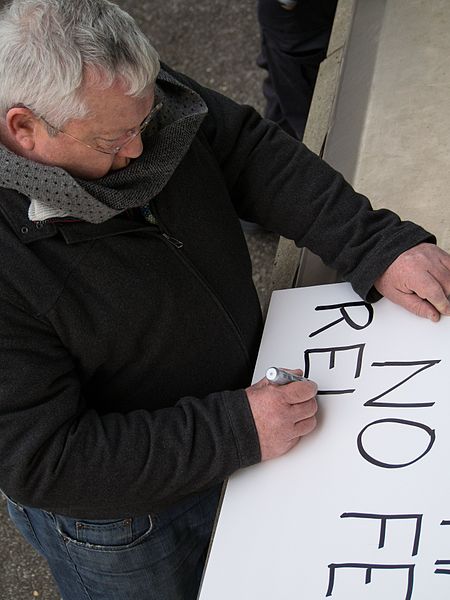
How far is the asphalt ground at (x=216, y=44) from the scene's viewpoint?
9.71ft

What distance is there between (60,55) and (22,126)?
0.12m

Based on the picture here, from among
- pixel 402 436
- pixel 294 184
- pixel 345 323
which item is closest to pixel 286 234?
pixel 294 184

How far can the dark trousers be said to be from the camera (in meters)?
2.34

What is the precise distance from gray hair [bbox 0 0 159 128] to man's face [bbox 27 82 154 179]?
14 mm

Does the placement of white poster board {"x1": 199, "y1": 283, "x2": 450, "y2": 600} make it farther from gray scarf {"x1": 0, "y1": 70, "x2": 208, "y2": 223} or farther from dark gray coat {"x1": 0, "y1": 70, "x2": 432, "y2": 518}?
gray scarf {"x1": 0, "y1": 70, "x2": 208, "y2": 223}

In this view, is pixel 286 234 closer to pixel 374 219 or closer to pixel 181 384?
pixel 374 219

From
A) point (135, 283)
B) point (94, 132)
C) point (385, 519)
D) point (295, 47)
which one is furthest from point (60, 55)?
point (295, 47)

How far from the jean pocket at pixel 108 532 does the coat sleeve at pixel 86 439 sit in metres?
0.10

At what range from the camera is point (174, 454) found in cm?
122

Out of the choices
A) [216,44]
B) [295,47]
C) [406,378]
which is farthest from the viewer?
[216,44]

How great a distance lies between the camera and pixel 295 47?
2.40 metres

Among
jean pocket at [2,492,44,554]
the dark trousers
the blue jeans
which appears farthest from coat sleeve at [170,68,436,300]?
the dark trousers

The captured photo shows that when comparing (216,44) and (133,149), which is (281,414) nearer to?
(133,149)

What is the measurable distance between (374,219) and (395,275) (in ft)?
0.45
